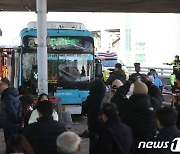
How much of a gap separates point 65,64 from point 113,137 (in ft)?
34.8

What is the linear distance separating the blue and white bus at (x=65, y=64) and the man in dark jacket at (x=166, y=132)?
34.8 feet

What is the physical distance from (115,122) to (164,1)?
→ 20307mm

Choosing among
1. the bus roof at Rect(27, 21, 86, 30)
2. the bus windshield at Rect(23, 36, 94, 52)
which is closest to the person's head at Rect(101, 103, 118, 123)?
the bus windshield at Rect(23, 36, 94, 52)

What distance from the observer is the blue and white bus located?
54.7 ft

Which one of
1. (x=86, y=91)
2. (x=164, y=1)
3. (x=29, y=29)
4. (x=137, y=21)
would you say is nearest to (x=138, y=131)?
(x=86, y=91)

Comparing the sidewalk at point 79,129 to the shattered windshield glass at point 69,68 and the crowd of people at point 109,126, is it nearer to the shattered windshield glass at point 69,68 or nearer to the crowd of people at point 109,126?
the shattered windshield glass at point 69,68

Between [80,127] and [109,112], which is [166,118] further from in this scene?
[80,127]

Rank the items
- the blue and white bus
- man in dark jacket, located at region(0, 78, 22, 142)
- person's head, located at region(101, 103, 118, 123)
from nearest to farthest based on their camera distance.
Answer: person's head, located at region(101, 103, 118, 123) < man in dark jacket, located at region(0, 78, 22, 142) < the blue and white bus

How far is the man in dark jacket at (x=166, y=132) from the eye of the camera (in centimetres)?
603

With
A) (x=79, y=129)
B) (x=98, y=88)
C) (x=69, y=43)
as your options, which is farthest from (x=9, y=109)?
(x=69, y=43)

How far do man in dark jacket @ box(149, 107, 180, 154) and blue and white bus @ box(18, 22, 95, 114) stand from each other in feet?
34.8

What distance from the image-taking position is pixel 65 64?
16969 millimetres

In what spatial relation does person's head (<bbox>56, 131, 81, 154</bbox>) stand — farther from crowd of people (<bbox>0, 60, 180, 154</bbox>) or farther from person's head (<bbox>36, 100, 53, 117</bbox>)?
person's head (<bbox>36, 100, 53, 117</bbox>)

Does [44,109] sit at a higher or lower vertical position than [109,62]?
lower
